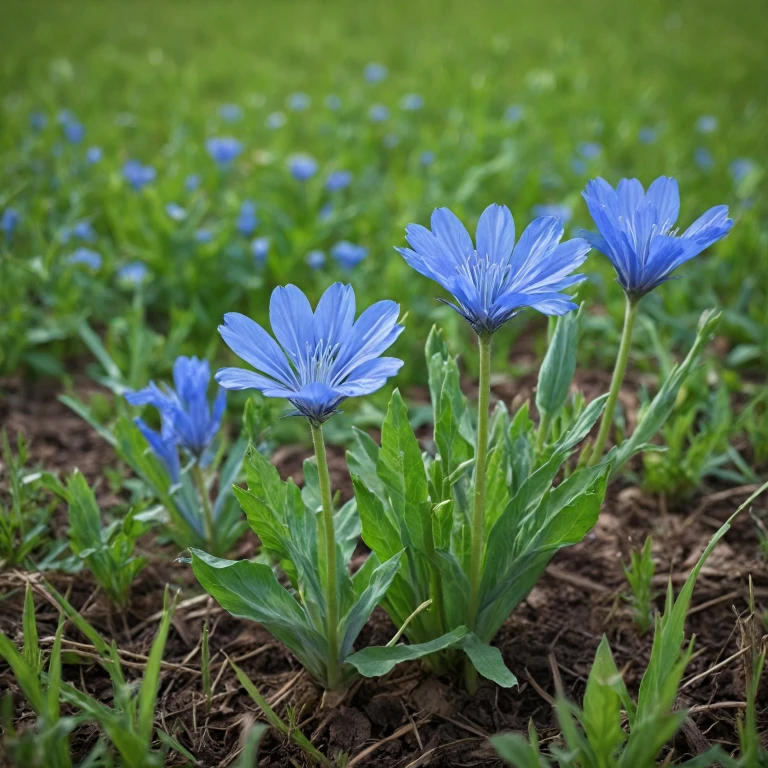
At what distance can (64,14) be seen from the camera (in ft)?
23.3

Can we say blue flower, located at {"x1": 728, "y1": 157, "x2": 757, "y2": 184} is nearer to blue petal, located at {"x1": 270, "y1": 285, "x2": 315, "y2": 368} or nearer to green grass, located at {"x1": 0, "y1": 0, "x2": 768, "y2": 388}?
green grass, located at {"x1": 0, "y1": 0, "x2": 768, "y2": 388}

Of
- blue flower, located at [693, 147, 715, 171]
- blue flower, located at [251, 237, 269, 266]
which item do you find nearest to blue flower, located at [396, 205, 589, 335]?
blue flower, located at [251, 237, 269, 266]

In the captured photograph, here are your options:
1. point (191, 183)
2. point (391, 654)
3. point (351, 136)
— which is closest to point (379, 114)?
point (351, 136)

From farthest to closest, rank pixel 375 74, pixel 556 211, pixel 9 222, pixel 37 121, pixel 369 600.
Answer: pixel 375 74 < pixel 37 121 < pixel 556 211 < pixel 9 222 < pixel 369 600

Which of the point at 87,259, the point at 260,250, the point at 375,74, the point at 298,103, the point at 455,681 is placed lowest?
the point at 455,681

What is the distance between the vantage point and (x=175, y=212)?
3.23 metres

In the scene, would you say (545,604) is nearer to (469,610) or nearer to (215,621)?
(469,610)

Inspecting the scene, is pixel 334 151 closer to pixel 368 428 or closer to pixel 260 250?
pixel 260 250

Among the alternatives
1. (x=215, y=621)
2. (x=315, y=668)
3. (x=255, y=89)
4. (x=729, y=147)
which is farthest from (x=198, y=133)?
(x=315, y=668)

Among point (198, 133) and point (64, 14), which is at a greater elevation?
point (64, 14)

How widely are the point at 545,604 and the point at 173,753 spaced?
876mm

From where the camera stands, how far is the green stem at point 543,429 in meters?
1.69

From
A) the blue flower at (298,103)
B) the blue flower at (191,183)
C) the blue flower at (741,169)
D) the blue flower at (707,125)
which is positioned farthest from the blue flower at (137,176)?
the blue flower at (707,125)

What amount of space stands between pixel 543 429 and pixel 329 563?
1.93 feet
